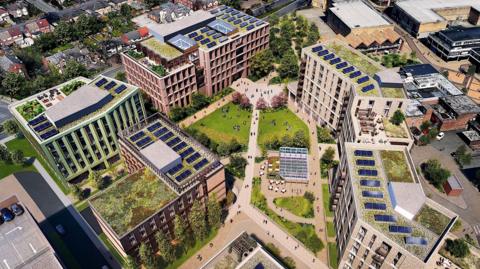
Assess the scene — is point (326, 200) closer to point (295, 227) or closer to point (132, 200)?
point (295, 227)

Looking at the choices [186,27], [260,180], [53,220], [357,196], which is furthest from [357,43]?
Answer: [53,220]

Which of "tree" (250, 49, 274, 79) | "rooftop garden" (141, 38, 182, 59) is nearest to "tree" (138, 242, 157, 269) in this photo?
"rooftop garden" (141, 38, 182, 59)

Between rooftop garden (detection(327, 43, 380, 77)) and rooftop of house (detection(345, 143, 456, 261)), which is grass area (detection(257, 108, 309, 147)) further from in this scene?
rooftop of house (detection(345, 143, 456, 261))

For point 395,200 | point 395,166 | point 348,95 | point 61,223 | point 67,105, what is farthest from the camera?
point 348,95

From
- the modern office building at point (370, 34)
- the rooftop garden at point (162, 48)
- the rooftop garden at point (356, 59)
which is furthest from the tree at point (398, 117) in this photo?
the rooftop garden at point (162, 48)

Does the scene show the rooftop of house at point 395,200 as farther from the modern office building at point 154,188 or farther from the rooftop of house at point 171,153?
the rooftop of house at point 171,153

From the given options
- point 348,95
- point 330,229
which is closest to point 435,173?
point 348,95

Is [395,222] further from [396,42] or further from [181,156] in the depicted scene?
[396,42]
